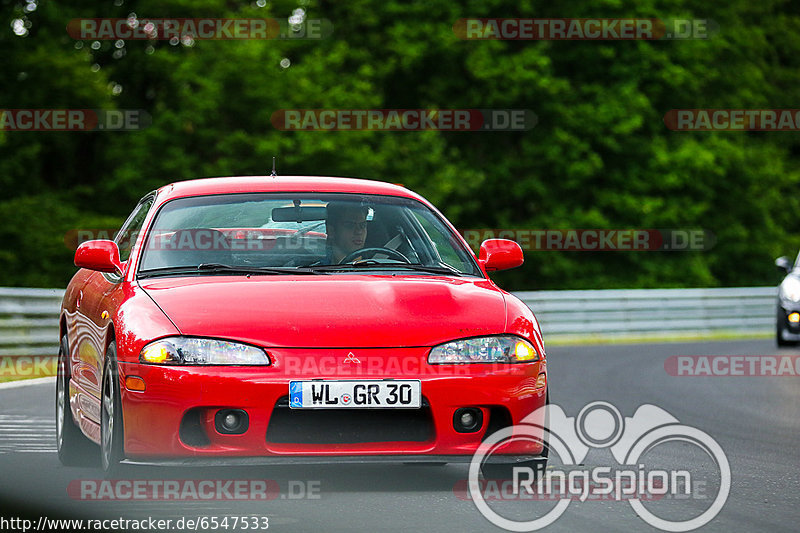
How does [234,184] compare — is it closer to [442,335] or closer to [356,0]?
[442,335]

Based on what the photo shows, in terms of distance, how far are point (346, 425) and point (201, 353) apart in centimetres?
69

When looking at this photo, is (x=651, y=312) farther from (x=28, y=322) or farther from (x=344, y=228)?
(x=344, y=228)

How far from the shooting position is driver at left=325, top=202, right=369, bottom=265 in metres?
8.31

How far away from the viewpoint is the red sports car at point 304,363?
7012 mm

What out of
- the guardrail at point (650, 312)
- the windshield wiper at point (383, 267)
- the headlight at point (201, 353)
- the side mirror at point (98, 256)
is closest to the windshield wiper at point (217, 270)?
the windshield wiper at point (383, 267)

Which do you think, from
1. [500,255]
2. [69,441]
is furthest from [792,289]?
[69,441]

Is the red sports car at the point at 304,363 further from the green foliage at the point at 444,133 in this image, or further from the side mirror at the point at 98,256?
the green foliage at the point at 444,133

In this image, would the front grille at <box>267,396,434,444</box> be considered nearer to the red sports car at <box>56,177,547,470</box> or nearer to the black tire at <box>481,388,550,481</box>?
the red sports car at <box>56,177,547,470</box>

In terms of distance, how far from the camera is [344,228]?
8.44 metres

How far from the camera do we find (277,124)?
135 ft

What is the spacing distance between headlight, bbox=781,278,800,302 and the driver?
14.6 metres

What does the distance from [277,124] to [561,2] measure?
395 inches

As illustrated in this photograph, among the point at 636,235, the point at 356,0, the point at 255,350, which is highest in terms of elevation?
the point at 356,0

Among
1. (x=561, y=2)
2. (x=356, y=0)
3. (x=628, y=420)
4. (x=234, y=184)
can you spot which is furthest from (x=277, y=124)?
(x=234, y=184)
